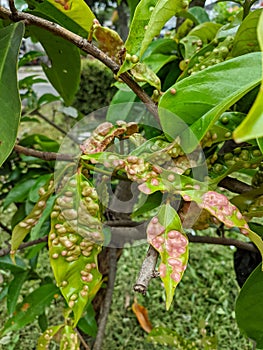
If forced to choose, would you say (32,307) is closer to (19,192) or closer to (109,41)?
(19,192)

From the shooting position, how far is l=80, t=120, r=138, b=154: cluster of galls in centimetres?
43

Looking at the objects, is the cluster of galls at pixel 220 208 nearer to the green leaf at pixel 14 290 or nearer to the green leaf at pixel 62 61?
the green leaf at pixel 62 61

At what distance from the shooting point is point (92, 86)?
11.9 ft

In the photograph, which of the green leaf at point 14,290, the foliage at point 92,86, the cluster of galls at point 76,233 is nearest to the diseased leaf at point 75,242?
the cluster of galls at point 76,233

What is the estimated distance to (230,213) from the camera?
35 cm

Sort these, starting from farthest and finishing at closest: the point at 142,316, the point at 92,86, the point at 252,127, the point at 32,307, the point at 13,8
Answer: the point at 92,86 < the point at 142,316 < the point at 32,307 < the point at 13,8 < the point at 252,127

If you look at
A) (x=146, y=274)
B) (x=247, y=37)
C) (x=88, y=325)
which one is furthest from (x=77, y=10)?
(x=88, y=325)

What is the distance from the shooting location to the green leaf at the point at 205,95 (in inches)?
13.6

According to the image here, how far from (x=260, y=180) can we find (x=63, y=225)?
0.22 meters

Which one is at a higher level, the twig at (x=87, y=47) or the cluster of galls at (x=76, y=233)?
the twig at (x=87, y=47)

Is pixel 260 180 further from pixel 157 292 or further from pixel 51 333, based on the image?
pixel 157 292

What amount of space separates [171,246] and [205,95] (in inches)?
4.9

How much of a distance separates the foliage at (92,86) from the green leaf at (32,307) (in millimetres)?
2718

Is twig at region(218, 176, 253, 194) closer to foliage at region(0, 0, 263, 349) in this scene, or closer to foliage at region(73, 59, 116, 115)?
foliage at region(0, 0, 263, 349)
